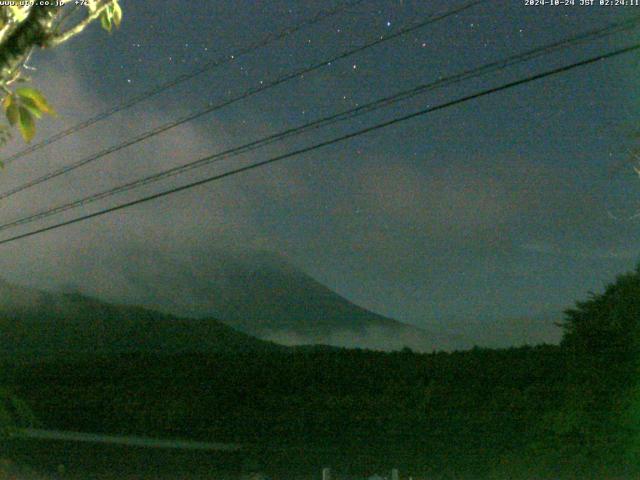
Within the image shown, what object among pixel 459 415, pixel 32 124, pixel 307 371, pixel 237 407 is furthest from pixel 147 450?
pixel 32 124

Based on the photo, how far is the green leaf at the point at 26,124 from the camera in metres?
3.02

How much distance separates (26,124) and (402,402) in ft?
43.5

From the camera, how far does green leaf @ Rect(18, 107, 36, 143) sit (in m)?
3.02

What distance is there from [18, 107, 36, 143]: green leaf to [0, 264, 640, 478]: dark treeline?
11730 mm

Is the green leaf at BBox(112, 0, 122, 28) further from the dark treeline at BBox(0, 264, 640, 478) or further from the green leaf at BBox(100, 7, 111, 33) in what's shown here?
the dark treeline at BBox(0, 264, 640, 478)

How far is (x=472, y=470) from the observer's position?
1410cm

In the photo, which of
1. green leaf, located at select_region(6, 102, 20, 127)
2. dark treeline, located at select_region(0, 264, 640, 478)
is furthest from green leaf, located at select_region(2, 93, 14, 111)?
dark treeline, located at select_region(0, 264, 640, 478)

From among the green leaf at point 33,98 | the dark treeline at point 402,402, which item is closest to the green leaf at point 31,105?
the green leaf at point 33,98

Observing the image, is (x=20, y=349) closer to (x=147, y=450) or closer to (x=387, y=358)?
(x=147, y=450)

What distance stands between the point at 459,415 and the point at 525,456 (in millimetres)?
1571

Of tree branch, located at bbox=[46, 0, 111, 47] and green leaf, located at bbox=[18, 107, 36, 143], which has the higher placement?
tree branch, located at bbox=[46, 0, 111, 47]

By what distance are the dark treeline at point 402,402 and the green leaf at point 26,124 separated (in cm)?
1173

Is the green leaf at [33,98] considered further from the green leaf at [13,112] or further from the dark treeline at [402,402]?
the dark treeline at [402,402]

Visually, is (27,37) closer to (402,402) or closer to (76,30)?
(76,30)
